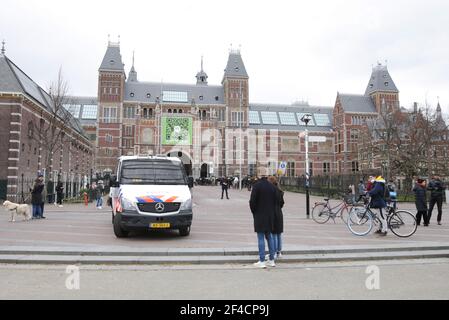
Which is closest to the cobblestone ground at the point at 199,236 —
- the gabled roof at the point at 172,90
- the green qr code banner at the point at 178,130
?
the green qr code banner at the point at 178,130

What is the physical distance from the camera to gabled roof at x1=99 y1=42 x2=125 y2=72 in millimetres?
72125

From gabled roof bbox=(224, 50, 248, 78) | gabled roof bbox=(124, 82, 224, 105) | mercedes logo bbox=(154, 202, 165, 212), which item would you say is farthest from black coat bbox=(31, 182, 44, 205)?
gabled roof bbox=(224, 50, 248, 78)

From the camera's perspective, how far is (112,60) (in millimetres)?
72500

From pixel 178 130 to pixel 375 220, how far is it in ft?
204

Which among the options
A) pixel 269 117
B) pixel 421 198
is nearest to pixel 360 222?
pixel 421 198

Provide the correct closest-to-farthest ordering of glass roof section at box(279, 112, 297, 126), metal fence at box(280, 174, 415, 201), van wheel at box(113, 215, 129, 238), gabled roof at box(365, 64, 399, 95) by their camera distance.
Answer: van wheel at box(113, 215, 129, 238) < metal fence at box(280, 174, 415, 201) < gabled roof at box(365, 64, 399, 95) < glass roof section at box(279, 112, 297, 126)

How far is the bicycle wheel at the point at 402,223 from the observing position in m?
11.2

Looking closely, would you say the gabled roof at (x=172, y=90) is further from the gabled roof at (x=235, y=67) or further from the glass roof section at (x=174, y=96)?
the gabled roof at (x=235, y=67)

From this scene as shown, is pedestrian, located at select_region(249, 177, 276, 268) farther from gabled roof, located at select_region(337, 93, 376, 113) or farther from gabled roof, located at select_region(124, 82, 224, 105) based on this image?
gabled roof, located at select_region(337, 93, 376, 113)

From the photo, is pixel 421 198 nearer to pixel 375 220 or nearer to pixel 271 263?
pixel 375 220

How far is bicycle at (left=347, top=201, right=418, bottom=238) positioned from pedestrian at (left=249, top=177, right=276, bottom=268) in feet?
16.0

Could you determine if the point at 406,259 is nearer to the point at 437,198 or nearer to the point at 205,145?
the point at 437,198
